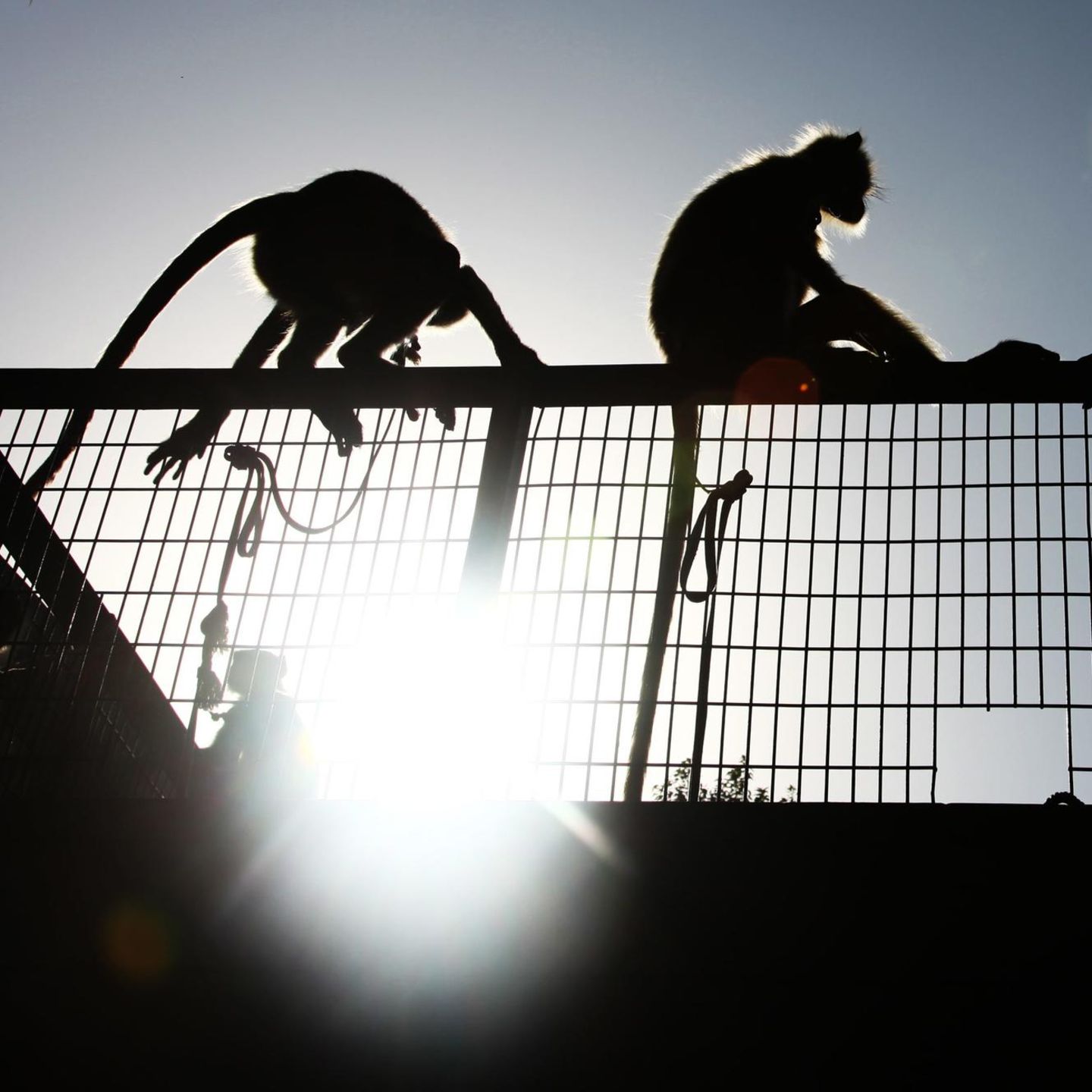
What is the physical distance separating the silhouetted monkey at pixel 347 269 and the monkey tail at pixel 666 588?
1167 millimetres

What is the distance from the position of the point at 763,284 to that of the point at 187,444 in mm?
3510

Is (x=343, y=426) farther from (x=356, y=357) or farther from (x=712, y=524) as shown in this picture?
(x=356, y=357)

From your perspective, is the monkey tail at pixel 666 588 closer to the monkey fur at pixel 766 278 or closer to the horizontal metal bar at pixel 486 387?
the monkey fur at pixel 766 278

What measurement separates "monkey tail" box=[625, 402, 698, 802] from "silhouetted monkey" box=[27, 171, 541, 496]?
3.83ft

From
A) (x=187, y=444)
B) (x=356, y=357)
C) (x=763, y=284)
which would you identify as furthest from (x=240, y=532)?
(x=763, y=284)

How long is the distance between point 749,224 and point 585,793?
14.6ft

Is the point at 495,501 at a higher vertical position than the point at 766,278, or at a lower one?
lower

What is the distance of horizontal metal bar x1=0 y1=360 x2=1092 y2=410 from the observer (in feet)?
9.51

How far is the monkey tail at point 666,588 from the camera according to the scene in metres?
3.03

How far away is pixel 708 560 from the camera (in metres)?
2.87

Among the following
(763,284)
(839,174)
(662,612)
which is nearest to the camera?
(662,612)

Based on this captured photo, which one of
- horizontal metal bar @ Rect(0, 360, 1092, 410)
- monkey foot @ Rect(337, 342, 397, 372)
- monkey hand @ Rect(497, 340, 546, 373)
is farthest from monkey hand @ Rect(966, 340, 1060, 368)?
monkey foot @ Rect(337, 342, 397, 372)

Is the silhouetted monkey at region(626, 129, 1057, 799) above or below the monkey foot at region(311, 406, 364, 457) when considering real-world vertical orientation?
above

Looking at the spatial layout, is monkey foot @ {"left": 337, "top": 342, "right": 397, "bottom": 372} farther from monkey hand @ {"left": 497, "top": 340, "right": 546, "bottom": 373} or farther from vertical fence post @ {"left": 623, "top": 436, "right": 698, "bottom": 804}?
→ vertical fence post @ {"left": 623, "top": 436, "right": 698, "bottom": 804}
